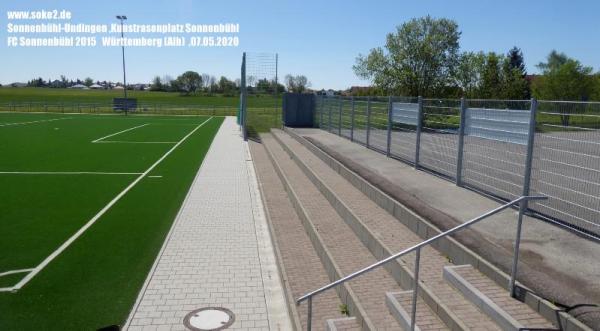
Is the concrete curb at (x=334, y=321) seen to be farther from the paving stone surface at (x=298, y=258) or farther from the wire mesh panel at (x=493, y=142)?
the wire mesh panel at (x=493, y=142)

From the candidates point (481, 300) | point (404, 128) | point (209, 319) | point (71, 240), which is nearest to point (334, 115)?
point (404, 128)

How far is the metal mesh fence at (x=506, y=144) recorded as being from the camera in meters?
6.58

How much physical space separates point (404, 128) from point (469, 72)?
109 ft


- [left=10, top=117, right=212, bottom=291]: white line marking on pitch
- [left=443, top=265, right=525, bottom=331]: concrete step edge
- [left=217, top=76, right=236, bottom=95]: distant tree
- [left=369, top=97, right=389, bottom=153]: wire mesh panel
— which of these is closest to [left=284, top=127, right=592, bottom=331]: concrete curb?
[left=443, top=265, right=525, bottom=331]: concrete step edge

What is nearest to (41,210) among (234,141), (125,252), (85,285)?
(125,252)

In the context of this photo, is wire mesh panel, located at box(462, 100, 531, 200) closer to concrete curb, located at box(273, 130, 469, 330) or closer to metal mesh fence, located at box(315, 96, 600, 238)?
metal mesh fence, located at box(315, 96, 600, 238)

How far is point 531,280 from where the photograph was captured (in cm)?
454

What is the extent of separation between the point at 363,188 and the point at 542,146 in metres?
4.05

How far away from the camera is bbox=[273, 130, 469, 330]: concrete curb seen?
460 centimetres

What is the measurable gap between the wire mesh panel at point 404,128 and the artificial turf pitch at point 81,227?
6171 millimetres

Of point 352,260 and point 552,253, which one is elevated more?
point 552,253

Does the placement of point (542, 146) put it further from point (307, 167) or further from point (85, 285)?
point (307, 167)

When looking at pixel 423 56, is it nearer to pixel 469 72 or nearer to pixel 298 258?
pixel 469 72

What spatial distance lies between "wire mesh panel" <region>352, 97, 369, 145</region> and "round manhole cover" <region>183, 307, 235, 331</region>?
11135 mm
